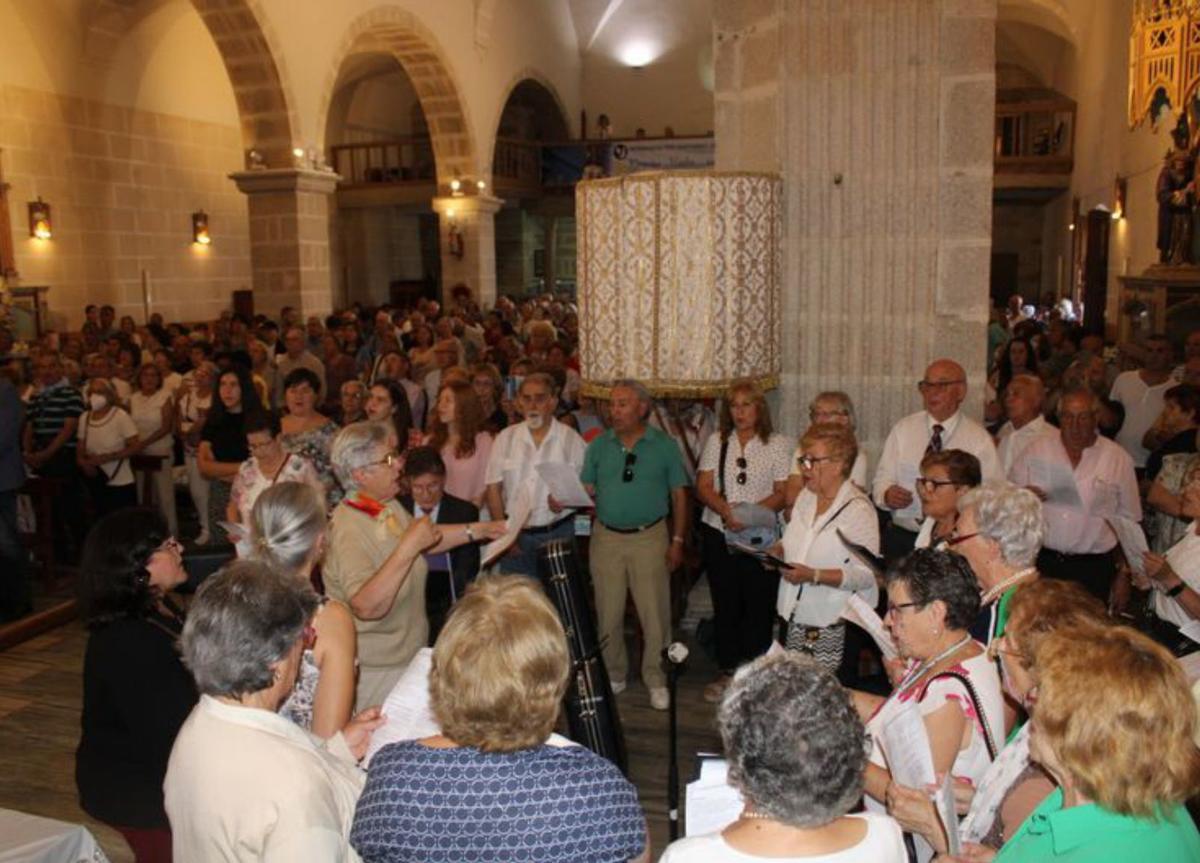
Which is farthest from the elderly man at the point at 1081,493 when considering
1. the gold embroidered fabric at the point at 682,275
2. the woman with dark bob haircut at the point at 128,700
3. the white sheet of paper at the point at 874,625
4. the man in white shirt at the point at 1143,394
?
the woman with dark bob haircut at the point at 128,700

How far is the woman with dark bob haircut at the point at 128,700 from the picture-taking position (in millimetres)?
2309

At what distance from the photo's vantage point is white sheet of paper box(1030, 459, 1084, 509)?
4.12 meters

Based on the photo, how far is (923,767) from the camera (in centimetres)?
204

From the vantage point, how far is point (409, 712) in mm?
2273

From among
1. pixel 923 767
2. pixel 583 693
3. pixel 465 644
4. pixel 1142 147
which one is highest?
pixel 1142 147

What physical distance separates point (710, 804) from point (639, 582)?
7.93 feet

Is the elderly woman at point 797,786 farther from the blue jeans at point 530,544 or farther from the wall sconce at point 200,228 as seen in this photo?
the wall sconce at point 200,228

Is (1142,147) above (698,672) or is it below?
above

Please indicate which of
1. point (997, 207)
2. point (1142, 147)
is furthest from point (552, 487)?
point (997, 207)

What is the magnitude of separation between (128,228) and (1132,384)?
38.7 ft

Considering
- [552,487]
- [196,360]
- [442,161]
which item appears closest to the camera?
[552,487]

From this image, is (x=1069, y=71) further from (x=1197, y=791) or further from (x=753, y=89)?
(x=1197, y=791)

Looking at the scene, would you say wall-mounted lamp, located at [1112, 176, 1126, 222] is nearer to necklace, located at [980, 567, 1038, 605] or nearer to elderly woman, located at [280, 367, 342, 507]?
elderly woman, located at [280, 367, 342, 507]

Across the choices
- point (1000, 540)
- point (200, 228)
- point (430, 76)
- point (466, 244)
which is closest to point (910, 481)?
point (1000, 540)
